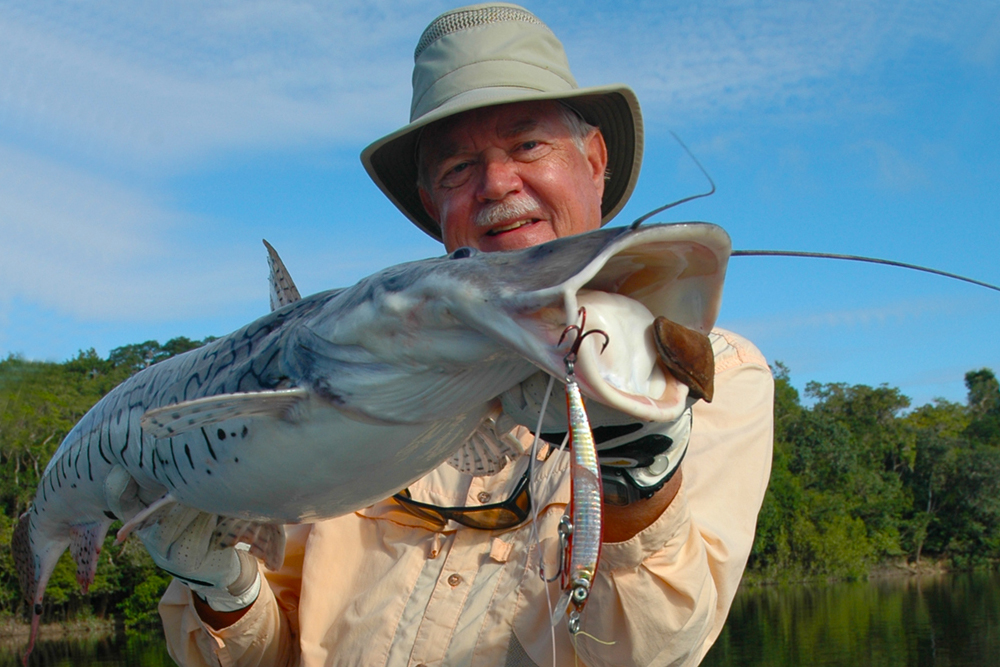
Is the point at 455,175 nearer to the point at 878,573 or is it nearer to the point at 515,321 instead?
the point at 515,321

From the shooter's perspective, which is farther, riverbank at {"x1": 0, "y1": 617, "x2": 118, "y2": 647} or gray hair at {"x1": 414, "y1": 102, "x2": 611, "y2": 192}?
riverbank at {"x1": 0, "y1": 617, "x2": 118, "y2": 647}

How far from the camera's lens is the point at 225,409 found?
1.81 metres

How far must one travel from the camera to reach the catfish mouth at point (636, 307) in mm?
1320

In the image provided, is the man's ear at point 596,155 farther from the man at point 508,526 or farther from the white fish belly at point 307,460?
the white fish belly at point 307,460

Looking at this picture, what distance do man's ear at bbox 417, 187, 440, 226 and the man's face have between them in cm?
27

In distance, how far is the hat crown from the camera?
3.21m

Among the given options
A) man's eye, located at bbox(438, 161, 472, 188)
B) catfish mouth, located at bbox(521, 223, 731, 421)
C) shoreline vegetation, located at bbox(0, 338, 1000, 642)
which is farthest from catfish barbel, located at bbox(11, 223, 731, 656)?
shoreline vegetation, located at bbox(0, 338, 1000, 642)

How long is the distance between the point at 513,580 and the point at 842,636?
3084 centimetres

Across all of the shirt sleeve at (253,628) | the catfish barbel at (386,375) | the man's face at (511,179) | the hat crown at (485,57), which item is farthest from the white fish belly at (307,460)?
the hat crown at (485,57)

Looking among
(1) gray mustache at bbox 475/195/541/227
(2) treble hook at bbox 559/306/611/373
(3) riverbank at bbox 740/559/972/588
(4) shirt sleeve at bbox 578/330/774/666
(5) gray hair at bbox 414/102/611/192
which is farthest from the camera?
(3) riverbank at bbox 740/559/972/588

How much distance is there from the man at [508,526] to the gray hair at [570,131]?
0.01m

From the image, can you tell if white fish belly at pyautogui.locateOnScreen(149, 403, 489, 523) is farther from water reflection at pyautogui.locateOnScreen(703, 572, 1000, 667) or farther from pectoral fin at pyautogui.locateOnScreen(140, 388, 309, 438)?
water reflection at pyautogui.locateOnScreen(703, 572, 1000, 667)

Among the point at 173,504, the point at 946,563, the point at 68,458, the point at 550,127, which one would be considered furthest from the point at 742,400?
the point at 946,563

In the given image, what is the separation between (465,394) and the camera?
66.7 inches
